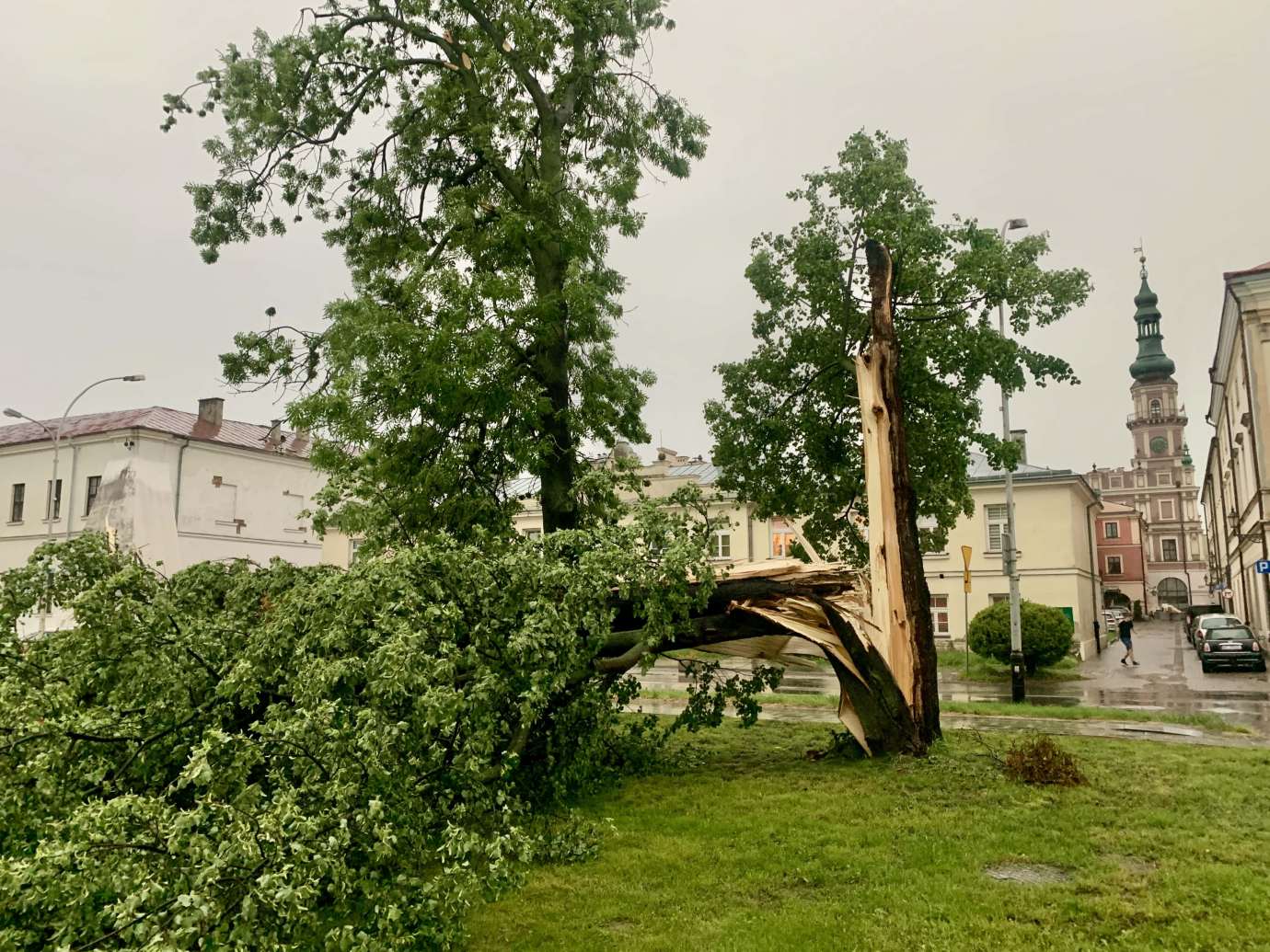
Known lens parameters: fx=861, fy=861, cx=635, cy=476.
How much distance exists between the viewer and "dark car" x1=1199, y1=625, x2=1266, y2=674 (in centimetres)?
2275

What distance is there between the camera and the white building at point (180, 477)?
1252 inches

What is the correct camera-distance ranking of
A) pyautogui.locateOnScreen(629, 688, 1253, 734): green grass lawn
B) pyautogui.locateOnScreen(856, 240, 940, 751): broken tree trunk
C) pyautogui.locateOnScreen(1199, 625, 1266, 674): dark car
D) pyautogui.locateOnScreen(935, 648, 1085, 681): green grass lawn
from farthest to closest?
pyautogui.locateOnScreen(1199, 625, 1266, 674): dark car → pyautogui.locateOnScreen(935, 648, 1085, 681): green grass lawn → pyautogui.locateOnScreen(629, 688, 1253, 734): green grass lawn → pyautogui.locateOnScreen(856, 240, 940, 751): broken tree trunk

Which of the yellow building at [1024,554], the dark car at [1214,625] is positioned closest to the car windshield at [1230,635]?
the dark car at [1214,625]

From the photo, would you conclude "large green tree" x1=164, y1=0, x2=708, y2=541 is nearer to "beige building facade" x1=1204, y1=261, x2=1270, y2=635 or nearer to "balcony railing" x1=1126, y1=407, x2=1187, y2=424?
"beige building facade" x1=1204, y1=261, x2=1270, y2=635

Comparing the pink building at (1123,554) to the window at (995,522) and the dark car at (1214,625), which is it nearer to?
the window at (995,522)

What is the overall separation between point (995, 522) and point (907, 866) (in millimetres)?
28558

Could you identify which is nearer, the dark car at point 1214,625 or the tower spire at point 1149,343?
the dark car at point 1214,625

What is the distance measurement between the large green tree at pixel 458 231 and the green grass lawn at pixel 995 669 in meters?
14.9

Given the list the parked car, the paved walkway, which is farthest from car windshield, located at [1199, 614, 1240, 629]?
the paved walkway

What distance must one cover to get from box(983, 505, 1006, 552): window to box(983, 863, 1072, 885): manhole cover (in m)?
27.8

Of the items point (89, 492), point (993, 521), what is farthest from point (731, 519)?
point (89, 492)

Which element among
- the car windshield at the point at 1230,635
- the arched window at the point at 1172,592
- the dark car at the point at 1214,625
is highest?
the arched window at the point at 1172,592

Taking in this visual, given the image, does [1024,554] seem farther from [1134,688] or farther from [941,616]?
[1134,688]

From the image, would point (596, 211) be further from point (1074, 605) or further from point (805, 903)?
point (1074, 605)
